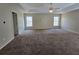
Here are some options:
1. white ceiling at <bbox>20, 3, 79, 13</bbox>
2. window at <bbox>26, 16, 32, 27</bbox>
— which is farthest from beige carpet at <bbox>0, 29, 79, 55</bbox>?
window at <bbox>26, 16, 32, 27</bbox>

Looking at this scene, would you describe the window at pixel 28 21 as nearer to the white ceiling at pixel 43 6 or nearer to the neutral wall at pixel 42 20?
the neutral wall at pixel 42 20

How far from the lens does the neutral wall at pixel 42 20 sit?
11195mm

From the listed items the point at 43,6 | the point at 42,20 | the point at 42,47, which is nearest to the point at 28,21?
the point at 42,20

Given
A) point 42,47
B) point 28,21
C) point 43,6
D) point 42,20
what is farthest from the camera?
point 42,20

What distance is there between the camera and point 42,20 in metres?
11.3

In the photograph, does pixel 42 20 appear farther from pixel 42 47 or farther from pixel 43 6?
pixel 42 47

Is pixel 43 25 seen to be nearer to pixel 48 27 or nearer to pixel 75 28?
pixel 48 27

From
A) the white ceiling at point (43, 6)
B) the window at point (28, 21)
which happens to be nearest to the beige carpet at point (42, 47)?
the white ceiling at point (43, 6)

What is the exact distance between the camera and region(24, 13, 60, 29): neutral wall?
11.2 meters

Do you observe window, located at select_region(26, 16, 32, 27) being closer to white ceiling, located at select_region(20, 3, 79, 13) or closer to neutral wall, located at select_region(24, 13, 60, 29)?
neutral wall, located at select_region(24, 13, 60, 29)

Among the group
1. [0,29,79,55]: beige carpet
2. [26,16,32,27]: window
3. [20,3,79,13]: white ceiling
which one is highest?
[20,3,79,13]: white ceiling

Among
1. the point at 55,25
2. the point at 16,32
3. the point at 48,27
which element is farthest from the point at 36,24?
the point at 16,32
